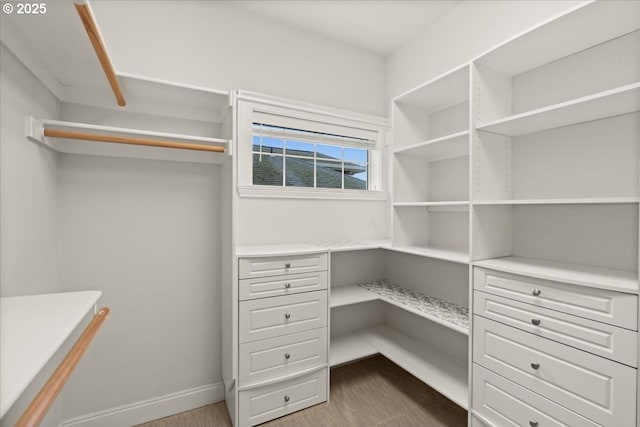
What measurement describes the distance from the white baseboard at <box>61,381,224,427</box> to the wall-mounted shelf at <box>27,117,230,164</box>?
163 centimetres

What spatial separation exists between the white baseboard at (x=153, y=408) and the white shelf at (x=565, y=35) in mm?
2805

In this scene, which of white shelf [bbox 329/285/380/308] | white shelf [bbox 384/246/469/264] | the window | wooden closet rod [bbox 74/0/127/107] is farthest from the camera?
the window

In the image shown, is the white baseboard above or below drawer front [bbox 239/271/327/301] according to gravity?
below

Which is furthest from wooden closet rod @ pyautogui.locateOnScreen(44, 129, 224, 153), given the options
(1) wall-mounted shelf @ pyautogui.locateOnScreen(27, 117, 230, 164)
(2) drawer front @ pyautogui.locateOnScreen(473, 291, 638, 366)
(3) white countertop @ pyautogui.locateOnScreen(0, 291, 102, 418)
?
(2) drawer front @ pyautogui.locateOnScreen(473, 291, 638, 366)

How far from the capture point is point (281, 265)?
6.06ft

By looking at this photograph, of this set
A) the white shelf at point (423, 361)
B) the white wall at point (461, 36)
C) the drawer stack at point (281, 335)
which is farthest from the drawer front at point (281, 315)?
the white wall at point (461, 36)

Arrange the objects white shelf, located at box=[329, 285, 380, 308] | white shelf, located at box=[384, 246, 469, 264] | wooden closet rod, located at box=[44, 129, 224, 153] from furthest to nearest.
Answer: white shelf, located at box=[329, 285, 380, 308] → white shelf, located at box=[384, 246, 469, 264] → wooden closet rod, located at box=[44, 129, 224, 153]

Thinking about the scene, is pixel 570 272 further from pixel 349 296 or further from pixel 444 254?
pixel 349 296

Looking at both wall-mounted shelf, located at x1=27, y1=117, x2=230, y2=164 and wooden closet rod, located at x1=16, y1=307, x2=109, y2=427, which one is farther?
wall-mounted shelf, located at x1=27, y1=117, x2=230, y2=164

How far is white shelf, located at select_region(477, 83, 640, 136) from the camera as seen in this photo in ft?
3.69

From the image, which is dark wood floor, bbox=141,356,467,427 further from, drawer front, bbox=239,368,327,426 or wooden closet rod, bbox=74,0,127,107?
wooden closet rod, bbox=74,0,127,107

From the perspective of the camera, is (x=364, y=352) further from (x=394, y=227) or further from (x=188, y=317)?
(x=188, y=317)

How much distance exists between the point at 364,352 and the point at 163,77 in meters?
2.50

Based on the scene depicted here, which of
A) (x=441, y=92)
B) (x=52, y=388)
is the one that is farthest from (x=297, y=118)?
(x=52, y=388)
